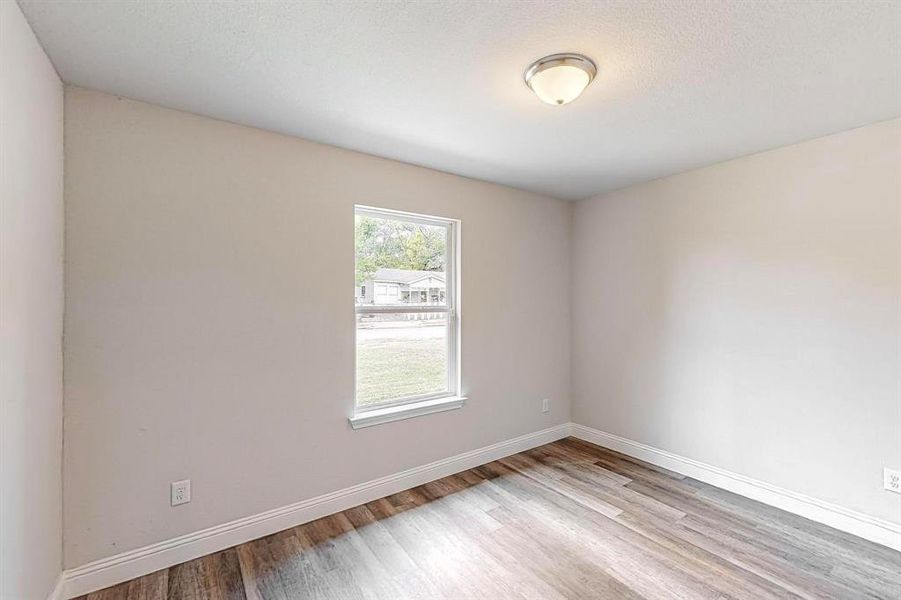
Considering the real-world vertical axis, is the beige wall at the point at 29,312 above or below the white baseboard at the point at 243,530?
above

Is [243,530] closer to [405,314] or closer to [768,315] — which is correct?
[405,314]

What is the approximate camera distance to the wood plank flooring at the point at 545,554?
1.89 m

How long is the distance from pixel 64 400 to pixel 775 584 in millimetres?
3536

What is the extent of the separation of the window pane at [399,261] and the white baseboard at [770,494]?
2168 mm

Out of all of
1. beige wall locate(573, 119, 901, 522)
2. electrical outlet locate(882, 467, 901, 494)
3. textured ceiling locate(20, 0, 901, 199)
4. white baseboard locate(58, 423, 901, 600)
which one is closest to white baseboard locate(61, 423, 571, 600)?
white baseboard locate(58, 423, 901, 600)

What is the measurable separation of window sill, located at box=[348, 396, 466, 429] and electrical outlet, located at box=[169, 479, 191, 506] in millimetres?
934

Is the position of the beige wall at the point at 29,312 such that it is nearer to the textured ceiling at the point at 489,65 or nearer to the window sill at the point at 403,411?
the textured ceiling at the point at 489,65

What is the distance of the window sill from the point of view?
2.70 m

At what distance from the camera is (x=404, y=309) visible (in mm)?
3012

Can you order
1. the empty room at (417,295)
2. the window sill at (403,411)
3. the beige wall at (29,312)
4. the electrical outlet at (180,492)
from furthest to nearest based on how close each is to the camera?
the window sill at (403,411) → the electrical outlet at (180,492) → the empty room at (417,295) → the beige wall at (29,312)

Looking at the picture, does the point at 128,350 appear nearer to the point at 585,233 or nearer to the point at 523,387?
the point at 523,387

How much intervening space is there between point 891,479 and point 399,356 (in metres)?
3.05

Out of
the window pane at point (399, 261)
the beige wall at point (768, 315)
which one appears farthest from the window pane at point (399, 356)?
the beige wall at point (768, 315)

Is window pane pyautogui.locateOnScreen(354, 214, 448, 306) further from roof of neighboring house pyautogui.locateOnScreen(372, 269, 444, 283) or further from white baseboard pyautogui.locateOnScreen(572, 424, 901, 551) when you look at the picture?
white baseboard pyautogui.locateOnScreen(572, 424, 901, 551)
